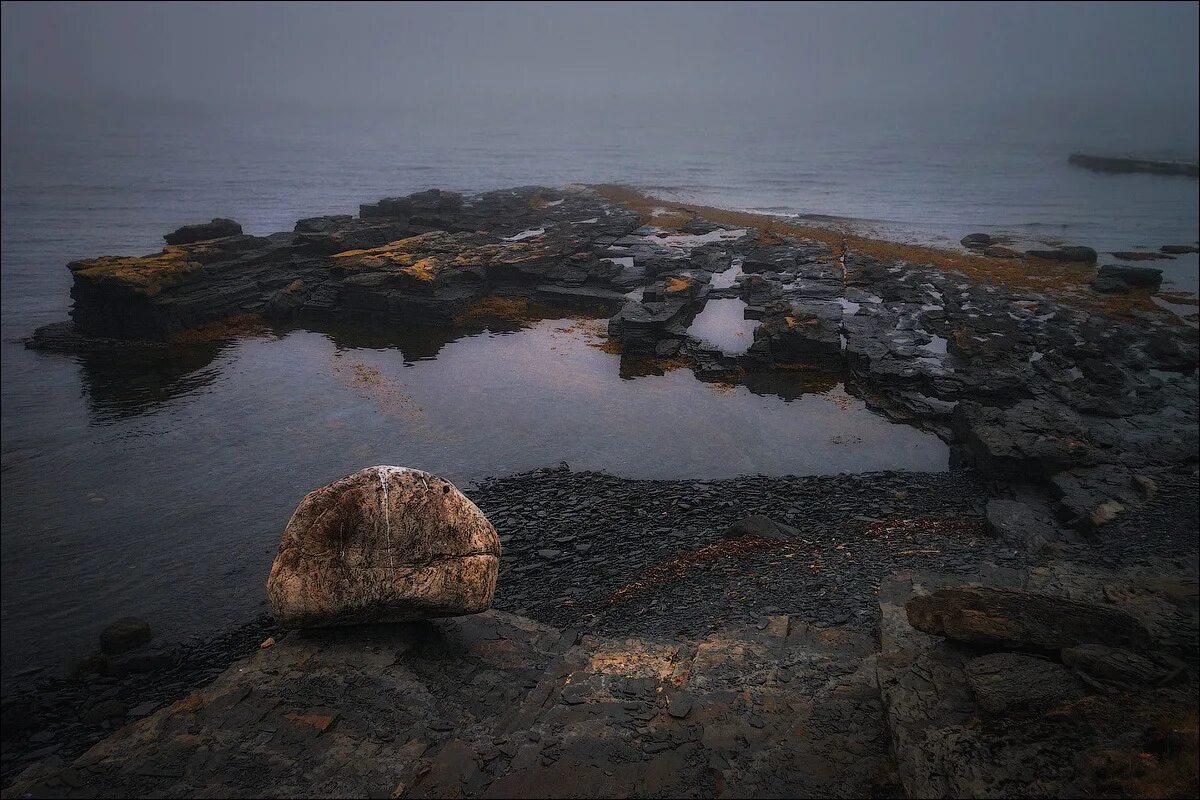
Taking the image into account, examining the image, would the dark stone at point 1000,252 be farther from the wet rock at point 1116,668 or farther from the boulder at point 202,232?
the boulder at point 202,232

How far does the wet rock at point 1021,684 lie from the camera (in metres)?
6.18

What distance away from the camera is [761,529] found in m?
13.0

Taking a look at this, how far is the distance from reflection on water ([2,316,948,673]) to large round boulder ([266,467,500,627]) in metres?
4.42

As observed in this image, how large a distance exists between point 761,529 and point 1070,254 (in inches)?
1391

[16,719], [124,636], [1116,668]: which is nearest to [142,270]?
[124,636]

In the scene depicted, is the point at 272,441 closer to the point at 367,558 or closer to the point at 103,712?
the point at 103,712

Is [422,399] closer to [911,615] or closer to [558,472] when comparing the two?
[558,472]

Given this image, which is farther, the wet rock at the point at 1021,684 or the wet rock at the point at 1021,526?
the wet rock at the point at 1021,526

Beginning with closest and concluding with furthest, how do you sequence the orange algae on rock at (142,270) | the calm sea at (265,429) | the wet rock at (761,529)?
the wet rock at (761,529) → the calm sea at (265,429) → the orange algae on rock at (142,270)

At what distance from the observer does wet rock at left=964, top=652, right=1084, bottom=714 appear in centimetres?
618

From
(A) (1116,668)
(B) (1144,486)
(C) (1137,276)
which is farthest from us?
(C) (1137,276)

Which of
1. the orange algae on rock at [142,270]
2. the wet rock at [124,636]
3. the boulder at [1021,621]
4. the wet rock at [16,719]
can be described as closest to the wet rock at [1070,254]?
the boulder at [1021,621]

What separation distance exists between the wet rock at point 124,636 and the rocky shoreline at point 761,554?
2.45 feet

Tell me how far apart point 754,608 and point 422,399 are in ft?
45.9
